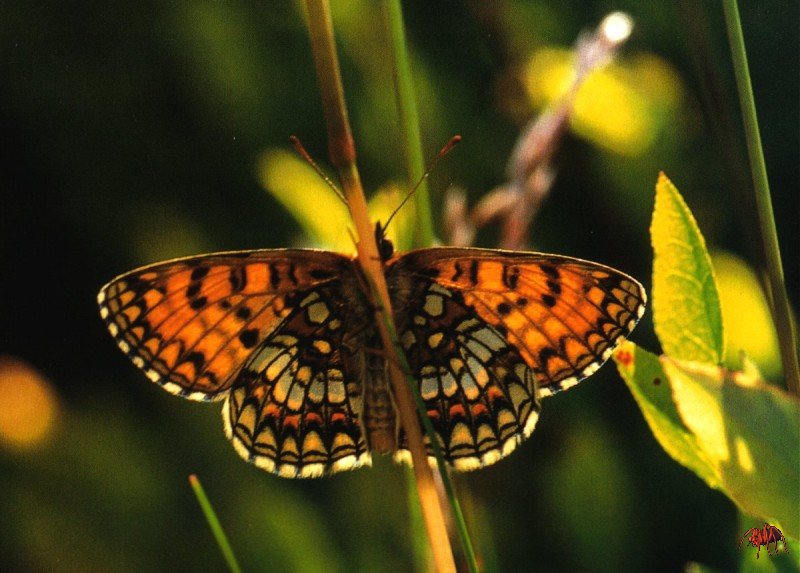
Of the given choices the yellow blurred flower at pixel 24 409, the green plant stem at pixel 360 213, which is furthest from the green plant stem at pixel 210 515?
the yellow blurred flower at pixel 24 409

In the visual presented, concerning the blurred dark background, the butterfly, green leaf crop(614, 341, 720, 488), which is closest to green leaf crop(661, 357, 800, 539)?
green leaf crop(614, 341, 720, 488)

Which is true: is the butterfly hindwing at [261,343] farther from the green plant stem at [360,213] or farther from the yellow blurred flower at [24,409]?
the yellow blurred flower at [24,409]

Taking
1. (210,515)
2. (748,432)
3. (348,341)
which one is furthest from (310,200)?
(748,432)

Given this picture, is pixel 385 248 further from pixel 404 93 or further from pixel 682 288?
pixel 682 288

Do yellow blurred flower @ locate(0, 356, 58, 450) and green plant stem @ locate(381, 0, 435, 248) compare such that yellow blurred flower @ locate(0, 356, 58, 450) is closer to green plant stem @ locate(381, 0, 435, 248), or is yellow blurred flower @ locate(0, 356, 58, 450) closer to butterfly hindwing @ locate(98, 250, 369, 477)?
butterfly hindwing @ locate(98, 250, 369, 477)

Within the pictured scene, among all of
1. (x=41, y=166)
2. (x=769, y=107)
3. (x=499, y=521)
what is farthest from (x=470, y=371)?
(x=41, y=166)

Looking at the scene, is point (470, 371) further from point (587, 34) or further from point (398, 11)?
point (587, 34)

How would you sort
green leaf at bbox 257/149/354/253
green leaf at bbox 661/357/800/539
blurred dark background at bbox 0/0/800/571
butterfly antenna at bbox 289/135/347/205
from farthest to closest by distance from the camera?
blurred dark background at bbox 0/0/800/571, green leaf at bbox 257/149/354/253, butterfly antenna at bbox 289/135/347/205, green leaf at bbox 661/357/800/539
